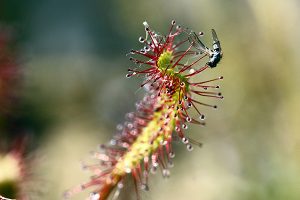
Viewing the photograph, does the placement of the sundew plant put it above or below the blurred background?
below

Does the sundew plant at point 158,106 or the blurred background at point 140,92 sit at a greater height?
the blurred background at point 140,92

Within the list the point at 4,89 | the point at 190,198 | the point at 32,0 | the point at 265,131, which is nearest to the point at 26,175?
the point at 4,89

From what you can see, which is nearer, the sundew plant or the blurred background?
the sundew plant

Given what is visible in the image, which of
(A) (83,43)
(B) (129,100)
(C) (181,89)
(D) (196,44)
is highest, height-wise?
(A) (83,43)

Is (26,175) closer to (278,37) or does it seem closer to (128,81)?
(128,81)

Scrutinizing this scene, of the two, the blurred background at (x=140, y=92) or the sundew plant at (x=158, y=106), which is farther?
the blurred background at (x=140, y=92)
